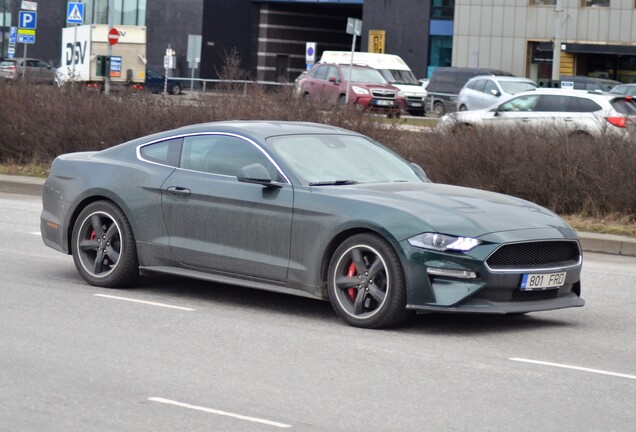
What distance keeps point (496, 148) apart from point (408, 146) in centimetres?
187

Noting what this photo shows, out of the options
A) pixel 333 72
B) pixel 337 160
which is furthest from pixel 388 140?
pixel 333 72

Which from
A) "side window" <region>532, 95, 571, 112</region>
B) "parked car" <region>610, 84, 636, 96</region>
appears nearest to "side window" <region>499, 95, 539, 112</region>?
"side window" <region>532, 95, 571, 112</region>

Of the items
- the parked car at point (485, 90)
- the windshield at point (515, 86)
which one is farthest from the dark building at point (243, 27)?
the parked car at point (485, 90)

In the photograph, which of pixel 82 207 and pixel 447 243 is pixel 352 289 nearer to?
pixel 447 243

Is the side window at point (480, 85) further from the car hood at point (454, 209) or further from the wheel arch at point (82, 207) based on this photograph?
the car hood at point (454, 209)

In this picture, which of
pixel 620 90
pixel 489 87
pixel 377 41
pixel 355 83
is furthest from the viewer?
pixel 377 41

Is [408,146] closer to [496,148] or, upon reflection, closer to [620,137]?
[496,148]

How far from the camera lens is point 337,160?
9883 mm

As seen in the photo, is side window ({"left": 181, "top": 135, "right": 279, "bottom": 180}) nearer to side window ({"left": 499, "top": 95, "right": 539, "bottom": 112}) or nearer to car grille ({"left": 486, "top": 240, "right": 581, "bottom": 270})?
car grille ({"left": 486, "top": 240, "right": 581, "bottom": 270})

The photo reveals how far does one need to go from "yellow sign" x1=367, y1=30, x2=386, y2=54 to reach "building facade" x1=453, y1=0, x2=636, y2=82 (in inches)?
214

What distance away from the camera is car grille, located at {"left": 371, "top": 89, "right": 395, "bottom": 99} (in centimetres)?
3916

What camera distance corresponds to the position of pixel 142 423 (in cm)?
636

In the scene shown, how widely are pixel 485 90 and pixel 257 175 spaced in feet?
91.8

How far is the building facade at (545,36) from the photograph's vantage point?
6303 cm
